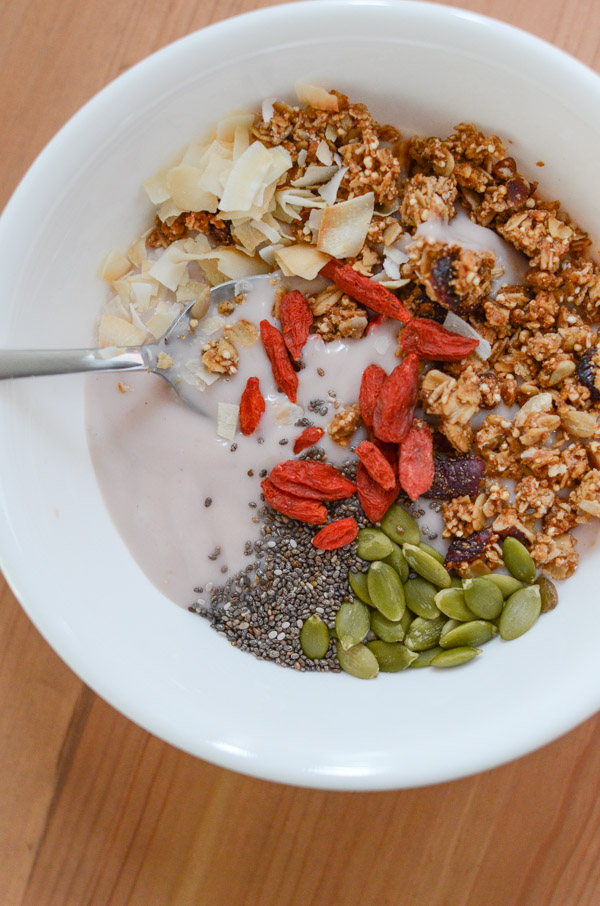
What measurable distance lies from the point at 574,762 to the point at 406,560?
0.42 m

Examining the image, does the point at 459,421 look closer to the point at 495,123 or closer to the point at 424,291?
the point at 424,291

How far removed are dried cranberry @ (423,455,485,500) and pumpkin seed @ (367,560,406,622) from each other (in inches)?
4.8

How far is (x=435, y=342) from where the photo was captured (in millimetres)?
876

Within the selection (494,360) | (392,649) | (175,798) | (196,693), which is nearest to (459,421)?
(494,360)

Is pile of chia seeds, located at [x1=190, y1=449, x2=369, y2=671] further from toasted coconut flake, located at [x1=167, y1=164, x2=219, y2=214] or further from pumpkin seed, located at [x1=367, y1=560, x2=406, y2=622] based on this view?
toasted coconut flake, located at [x1=167, y1=164, x2=219, y2=214]

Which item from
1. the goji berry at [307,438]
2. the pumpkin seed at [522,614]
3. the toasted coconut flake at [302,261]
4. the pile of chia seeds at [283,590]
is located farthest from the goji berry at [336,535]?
the toasted coconut flake at [302,261]

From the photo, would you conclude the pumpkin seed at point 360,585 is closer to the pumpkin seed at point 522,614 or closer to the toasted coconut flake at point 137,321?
the pumpkin seed at point 522,614

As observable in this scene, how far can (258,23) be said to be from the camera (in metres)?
0.75

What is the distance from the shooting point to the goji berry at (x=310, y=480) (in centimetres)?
90

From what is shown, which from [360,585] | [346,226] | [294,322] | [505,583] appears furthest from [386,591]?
[346,226]

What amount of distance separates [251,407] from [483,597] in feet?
1.29

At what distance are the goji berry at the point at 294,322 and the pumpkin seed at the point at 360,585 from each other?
1.00ft

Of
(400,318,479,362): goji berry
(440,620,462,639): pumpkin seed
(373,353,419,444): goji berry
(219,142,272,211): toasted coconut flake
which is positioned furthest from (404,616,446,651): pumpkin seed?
(219,142,272,211): toasted coconut flake

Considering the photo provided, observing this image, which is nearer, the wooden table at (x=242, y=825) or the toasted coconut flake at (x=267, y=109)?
the toasted coconut flake at (x=267, y=109)
